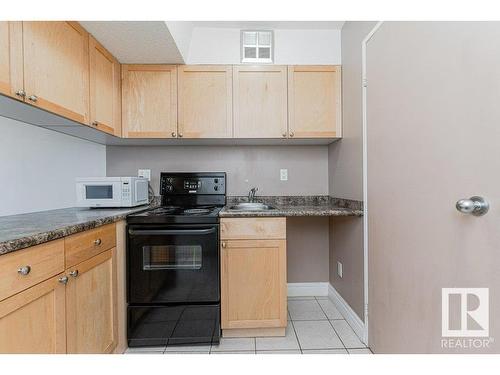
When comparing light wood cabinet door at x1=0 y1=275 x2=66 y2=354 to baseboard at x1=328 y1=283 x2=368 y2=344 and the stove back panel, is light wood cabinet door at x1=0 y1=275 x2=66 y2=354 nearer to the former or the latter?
the stove back panel

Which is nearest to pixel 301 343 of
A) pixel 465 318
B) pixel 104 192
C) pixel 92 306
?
pixel 465 318

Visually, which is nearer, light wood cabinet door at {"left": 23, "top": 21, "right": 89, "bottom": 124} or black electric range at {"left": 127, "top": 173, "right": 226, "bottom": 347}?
light wood cabinet door at {"left": 23, "top": 21, "right": 89, "bottom": 124}

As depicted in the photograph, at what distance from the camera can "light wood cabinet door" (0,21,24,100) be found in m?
1.08

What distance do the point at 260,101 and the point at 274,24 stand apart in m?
0.65

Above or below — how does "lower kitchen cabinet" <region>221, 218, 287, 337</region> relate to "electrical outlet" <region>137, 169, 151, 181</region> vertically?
below

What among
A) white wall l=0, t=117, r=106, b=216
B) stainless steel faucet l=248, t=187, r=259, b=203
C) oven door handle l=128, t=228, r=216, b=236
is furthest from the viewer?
stainless steel faucet l=248, t=187, r=259, b=203

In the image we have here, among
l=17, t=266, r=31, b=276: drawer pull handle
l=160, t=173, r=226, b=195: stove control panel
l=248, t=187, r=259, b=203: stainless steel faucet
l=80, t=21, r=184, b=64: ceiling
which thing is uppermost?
l=80, t=21, r=184, b=64: ceiling

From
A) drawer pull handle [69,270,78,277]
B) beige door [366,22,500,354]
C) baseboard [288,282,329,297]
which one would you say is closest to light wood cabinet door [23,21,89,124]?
drawer pull handle [69,270,78,277]

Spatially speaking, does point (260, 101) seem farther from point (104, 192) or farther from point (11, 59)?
point (11, 59)

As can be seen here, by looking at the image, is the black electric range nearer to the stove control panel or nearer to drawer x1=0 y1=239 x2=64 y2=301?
drawer x1=0 y1=239 x2=64 y2=301

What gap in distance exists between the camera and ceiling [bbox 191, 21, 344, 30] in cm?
207

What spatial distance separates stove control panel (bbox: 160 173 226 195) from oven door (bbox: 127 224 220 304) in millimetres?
756

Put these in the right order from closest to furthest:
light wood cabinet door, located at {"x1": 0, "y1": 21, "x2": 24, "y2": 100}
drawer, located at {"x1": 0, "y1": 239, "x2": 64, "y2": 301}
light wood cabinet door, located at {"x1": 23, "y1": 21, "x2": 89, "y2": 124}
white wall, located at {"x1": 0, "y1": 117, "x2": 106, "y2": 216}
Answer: drawer, located at {"x1": 0, "y1": 239, "x2": 64, "y2": 301} < light wood cabinet door, located at {"x1": 0, "y1": 21, "x2": 24, "y2": 100} < light wood cabinet door, located at {"x1": 23, "y1": 21, "x2": 89, "y2": 124} < white wall, located at {"x1": 0, "y1": 117, "x2": 106, "y2": 216}

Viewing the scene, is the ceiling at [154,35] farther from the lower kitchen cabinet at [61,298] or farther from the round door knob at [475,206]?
the round door knob at [475,206]
